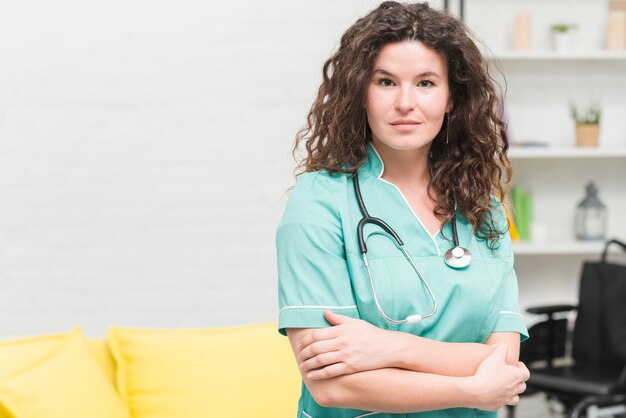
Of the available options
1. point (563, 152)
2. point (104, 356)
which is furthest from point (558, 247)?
point (104, 356)

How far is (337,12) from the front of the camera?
10.5ft

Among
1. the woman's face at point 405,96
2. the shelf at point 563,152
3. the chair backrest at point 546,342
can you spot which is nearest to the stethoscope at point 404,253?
the woman's face at point 405,96

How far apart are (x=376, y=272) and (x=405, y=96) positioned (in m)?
0.28

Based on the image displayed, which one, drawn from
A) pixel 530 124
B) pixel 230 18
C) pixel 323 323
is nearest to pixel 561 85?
pixel 530 124

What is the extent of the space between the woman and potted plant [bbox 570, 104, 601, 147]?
89.0 inches

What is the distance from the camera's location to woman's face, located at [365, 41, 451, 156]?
132cm

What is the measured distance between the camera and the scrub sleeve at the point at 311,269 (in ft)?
4.16

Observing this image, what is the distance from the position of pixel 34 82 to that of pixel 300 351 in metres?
2.15

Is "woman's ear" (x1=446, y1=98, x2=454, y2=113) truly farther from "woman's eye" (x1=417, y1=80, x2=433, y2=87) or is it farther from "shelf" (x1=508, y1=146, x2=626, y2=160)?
"shelf" (x1=508, y1=146, x2=626, y2=160)

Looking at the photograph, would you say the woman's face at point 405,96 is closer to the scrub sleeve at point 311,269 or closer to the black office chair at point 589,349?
the scrub sleeve at point 311,269

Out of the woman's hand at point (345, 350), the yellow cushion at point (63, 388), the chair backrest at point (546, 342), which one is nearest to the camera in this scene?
the woman's hand at point (345, 350)

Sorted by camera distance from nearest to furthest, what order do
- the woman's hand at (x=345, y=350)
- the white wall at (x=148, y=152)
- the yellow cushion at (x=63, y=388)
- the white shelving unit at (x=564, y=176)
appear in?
the woman's hand at (x=345, y=350) < the yellow cushion at (x=63, y=388) < the white wall at (x=148, y=152) < the white shelving unit at (x=564, y=176)

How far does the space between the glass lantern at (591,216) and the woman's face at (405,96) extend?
96.8 inches

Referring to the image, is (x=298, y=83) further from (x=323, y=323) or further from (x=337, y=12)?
(x=323, y=323)
